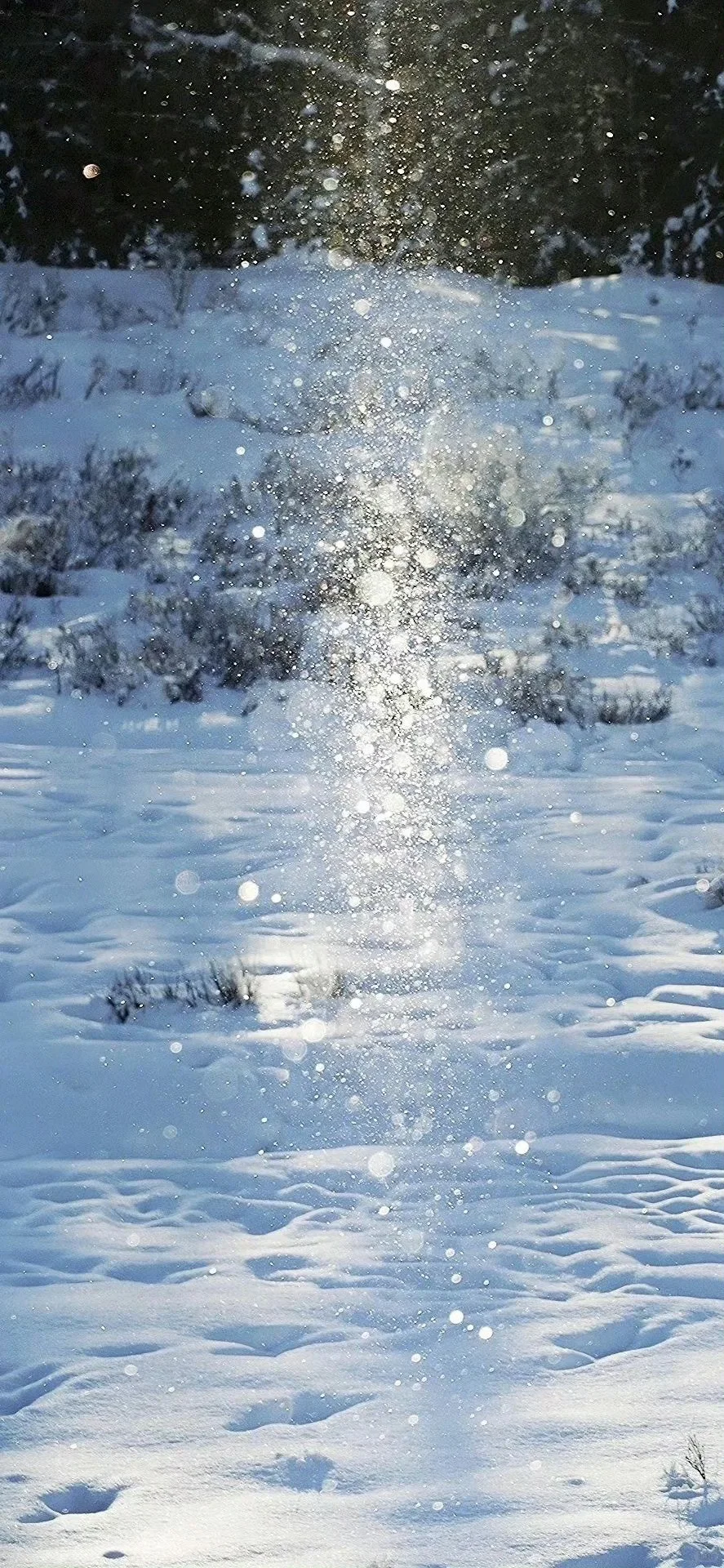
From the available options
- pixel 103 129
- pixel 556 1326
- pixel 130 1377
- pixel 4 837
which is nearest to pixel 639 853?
pixel 4 837

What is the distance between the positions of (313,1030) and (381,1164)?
0.63 metres

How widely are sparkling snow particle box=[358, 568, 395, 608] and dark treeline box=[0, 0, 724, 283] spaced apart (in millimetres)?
5295

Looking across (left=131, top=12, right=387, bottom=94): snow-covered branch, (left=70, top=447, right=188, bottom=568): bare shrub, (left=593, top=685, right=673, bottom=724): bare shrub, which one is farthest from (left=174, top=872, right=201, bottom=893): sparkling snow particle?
Answer: (left=131, top=12, right=387, bottom=94): snow-covered branch

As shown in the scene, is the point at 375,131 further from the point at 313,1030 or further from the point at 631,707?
the point at 313,1030

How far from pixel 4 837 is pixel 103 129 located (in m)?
8.59

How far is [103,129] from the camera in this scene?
12.6 m

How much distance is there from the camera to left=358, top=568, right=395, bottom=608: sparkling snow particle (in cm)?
824

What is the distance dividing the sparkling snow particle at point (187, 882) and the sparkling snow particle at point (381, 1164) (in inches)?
64.4

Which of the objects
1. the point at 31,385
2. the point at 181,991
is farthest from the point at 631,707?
the point at 31,385

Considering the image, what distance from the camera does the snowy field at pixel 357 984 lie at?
2.63 m

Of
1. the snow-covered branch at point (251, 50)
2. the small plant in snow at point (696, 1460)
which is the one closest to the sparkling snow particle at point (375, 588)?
the small plant in snow at point (696, 1460)

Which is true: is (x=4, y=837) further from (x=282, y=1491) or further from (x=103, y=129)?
(x=103, y=129)

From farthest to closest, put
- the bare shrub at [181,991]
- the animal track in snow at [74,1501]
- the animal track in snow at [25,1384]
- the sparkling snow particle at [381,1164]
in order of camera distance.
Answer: the bare shrub at [181,991], the sparkling snow particle at [381,1164], the animal track in snow at [25,1384], the animal track in snow at [74,1501]

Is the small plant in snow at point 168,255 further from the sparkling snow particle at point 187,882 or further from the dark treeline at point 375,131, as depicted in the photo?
the sparkling snow particle at point 187,882
